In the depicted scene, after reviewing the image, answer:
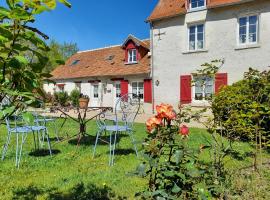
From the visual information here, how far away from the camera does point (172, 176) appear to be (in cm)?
237

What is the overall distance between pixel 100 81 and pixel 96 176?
1796cm

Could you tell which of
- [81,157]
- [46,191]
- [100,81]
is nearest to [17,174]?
[46,191]

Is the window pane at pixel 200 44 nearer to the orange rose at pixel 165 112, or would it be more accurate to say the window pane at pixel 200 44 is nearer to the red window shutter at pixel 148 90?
the red window shutter at pixel 148 90

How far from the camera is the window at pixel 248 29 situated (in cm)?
1431

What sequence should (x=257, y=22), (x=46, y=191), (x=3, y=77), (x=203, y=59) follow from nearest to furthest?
(x=3, y=77)
(x=46, y=191)
(x=257, y=22)
(x=203, y=59)

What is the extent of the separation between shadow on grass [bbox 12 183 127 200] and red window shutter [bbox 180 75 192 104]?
1276 centimetres

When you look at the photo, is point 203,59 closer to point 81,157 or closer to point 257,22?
point 257,22

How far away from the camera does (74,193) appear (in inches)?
149

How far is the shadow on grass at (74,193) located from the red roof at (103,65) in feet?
48.0

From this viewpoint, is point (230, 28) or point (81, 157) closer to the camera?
point (81, 157)

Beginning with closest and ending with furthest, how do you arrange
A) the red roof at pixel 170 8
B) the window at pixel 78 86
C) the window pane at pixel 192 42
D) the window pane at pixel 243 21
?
the window pane at pixel 243 21
the red roof at pixel 170 8
the window pane at pixel 192 42
the window at pixel 78 86

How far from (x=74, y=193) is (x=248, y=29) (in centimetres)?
1328

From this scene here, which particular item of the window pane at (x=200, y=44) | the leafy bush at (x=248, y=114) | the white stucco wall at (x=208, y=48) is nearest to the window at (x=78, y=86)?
the white stucco wall at (x=208, y=48)

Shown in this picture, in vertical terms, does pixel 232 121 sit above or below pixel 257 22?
below
